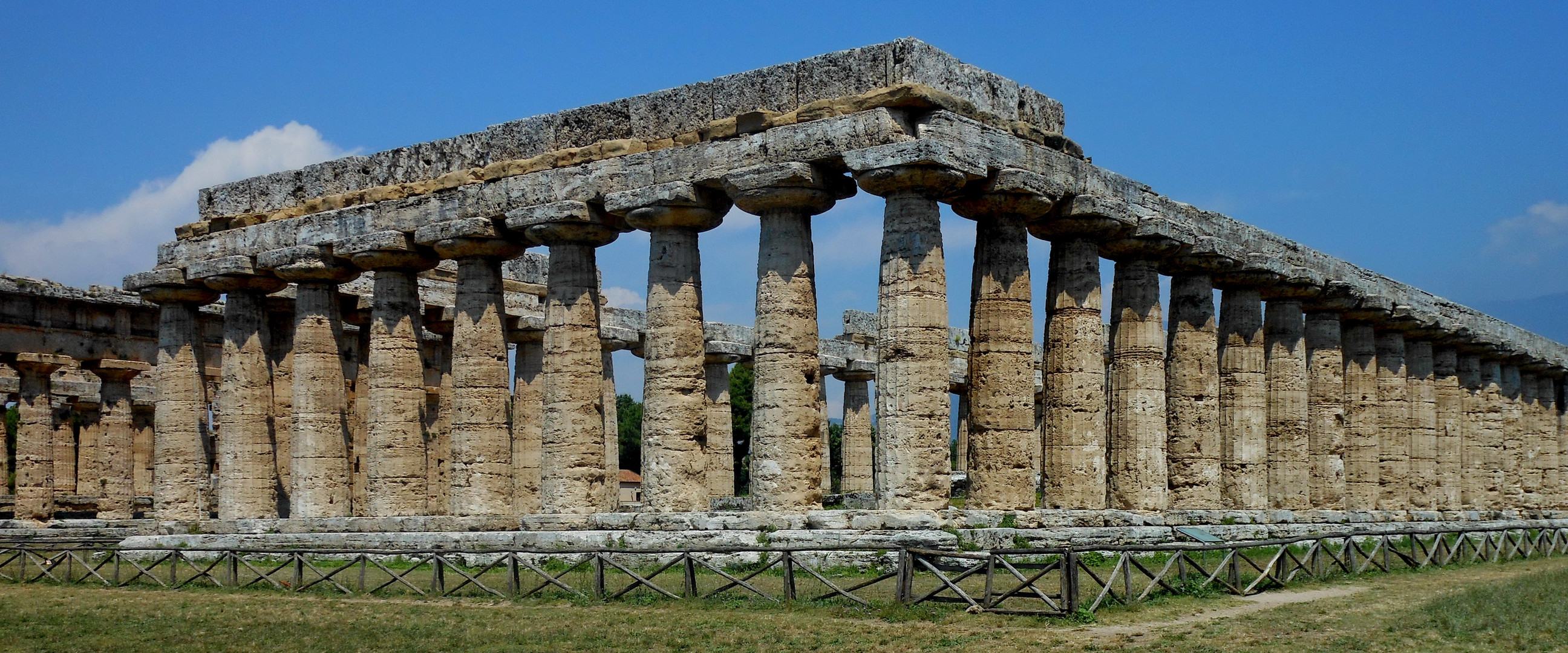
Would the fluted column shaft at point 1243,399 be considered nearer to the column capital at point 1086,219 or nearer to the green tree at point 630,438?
the column capital at point 1086,219

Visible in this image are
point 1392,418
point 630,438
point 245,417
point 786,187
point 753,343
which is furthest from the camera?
point 630,438

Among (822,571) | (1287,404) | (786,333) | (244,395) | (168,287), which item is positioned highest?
(168,287)

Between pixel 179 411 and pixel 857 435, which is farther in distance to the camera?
pixel 857 435

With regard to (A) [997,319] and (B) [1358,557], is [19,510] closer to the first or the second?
(A) [997,319]

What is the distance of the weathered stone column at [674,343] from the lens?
30.2 m

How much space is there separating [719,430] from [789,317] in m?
17.4

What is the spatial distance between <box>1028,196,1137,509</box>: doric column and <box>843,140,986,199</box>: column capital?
3.63 m

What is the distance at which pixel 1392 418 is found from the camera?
45219 mm

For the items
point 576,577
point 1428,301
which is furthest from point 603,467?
point 1428,301

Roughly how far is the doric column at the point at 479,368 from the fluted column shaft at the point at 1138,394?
12522 millimetres

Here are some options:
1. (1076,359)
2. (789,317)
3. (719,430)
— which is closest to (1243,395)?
(1076,359)

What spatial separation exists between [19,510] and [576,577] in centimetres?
2582

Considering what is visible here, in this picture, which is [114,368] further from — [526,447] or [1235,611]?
[1235,611]

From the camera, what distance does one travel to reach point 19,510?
46344 mm
